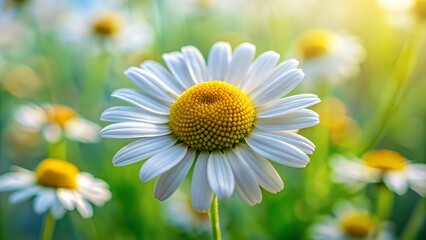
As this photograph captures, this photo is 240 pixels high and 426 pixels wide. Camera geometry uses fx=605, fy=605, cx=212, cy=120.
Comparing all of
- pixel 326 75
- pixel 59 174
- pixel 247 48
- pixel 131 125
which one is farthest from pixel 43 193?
pixel 326 75

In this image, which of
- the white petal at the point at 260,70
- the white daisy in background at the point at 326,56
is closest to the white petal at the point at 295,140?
the white petal at the point at 260,70

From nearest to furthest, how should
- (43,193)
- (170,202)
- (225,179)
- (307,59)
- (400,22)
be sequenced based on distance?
(225,179)
(43,193)
(400,22)
(170,202)
(307,59)

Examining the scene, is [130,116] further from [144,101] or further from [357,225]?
[357,225]

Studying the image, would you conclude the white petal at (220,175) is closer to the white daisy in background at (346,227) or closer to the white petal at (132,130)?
the white petal at (132,130)

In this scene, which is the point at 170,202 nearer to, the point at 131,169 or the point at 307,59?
the point at 131,169

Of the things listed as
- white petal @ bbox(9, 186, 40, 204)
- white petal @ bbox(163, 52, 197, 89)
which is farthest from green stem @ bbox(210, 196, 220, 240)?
white petal @ bbox(9, 186, 40, 204)

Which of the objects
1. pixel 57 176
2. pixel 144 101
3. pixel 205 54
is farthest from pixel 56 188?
pixel 205 54

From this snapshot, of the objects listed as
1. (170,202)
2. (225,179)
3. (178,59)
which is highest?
(178,59)

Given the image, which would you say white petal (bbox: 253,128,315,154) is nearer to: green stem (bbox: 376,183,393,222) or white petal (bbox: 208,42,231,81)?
white petal (bbox: 208,42,231,81)
